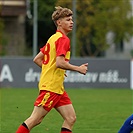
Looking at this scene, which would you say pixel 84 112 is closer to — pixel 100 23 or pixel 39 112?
pixel 39 112

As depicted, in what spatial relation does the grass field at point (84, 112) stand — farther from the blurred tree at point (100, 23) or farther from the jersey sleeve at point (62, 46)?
the blurred tree at point (100, 23)

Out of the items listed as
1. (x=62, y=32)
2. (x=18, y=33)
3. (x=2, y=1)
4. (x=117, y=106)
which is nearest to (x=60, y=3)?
(x=2, y=1)

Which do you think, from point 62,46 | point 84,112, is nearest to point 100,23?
point 84,112

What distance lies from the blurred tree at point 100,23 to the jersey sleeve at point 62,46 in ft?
85.8

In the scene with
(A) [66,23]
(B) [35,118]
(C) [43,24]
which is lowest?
(B) [35,118]

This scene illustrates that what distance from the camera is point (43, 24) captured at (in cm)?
3875

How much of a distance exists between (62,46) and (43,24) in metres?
30.8

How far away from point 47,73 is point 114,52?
41.2 meters

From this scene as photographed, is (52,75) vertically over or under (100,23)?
under

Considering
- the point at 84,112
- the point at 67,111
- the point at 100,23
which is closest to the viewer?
the point at 67,111

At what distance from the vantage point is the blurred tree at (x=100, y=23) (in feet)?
121

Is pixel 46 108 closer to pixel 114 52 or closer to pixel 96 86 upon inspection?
pixel 96 86

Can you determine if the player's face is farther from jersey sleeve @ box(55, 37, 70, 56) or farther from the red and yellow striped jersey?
jersey sleeve @ box(55, 37, 70, 56)

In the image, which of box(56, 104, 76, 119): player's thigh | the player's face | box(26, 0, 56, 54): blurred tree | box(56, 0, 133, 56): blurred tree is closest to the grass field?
box(56, 104, 76, 119): player's thigh
